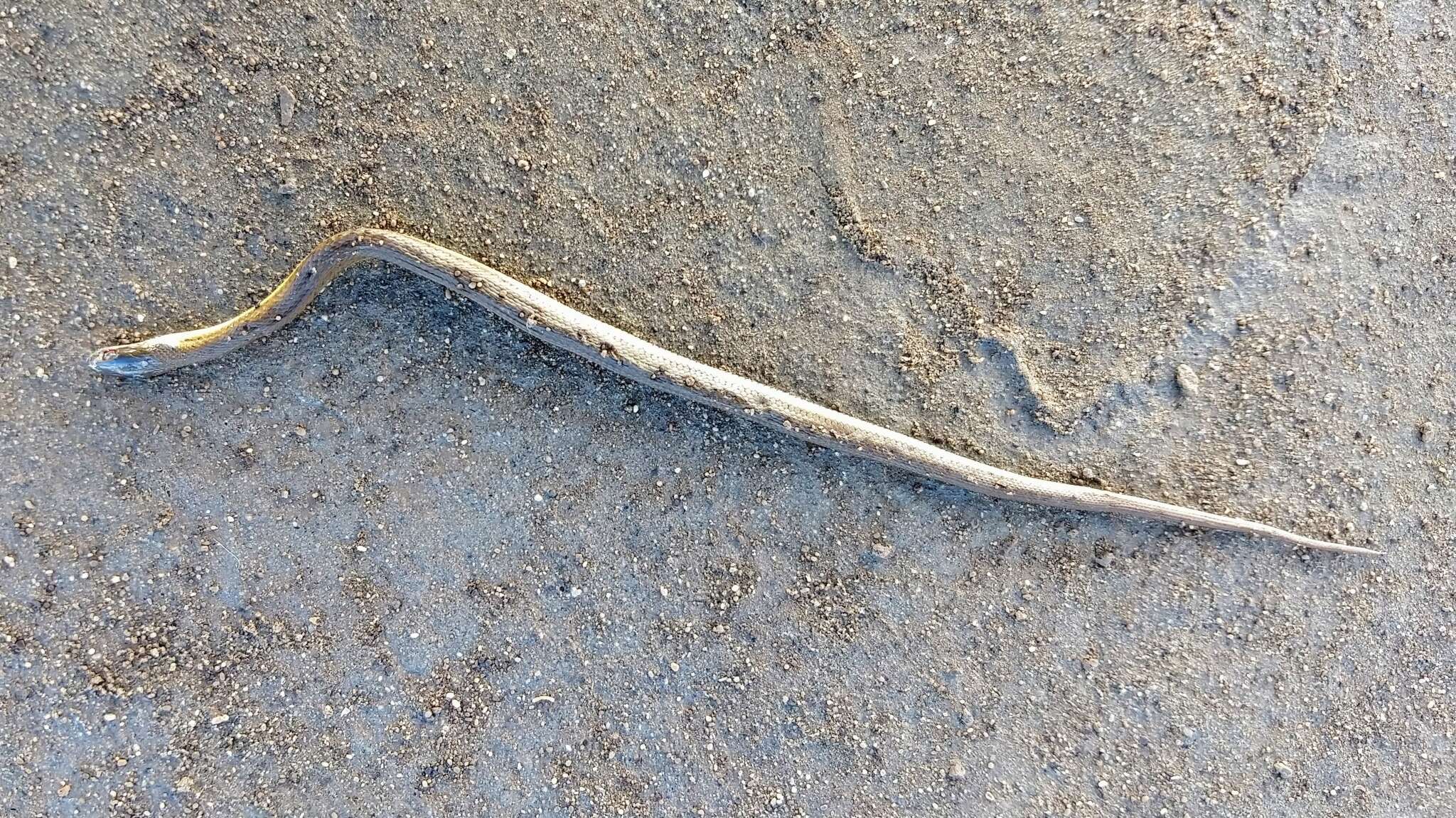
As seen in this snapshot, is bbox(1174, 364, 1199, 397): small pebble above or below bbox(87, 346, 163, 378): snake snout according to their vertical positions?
below

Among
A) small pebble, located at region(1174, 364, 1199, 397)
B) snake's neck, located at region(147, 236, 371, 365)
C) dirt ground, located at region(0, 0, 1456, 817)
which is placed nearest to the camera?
snake's neck, located at region(147, 236, 371, 365)

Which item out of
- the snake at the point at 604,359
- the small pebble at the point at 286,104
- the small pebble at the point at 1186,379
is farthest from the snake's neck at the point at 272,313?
the small pebble at the point at 1186,379

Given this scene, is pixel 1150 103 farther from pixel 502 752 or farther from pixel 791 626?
pixel 502 752

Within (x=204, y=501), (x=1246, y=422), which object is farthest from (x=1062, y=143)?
(x=204, y=501)

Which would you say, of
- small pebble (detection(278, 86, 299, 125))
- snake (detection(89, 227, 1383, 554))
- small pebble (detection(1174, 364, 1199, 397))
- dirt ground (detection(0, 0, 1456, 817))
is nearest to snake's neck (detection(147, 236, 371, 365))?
snake (detection(89, 227, 1383, 554))

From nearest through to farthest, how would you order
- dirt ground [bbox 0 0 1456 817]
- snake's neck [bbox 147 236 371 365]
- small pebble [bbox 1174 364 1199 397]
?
snake's neck [bbox 147 236 371 365], dirt ground [bbox 0 0 1456 817], small pebble [bbox 1174 364 1199 397]

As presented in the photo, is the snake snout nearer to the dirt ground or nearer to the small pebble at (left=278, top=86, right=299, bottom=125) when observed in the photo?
the dirt ground

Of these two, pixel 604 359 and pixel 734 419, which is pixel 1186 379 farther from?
pixel 604 359

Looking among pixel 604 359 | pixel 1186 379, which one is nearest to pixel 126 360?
pixel 604 359
